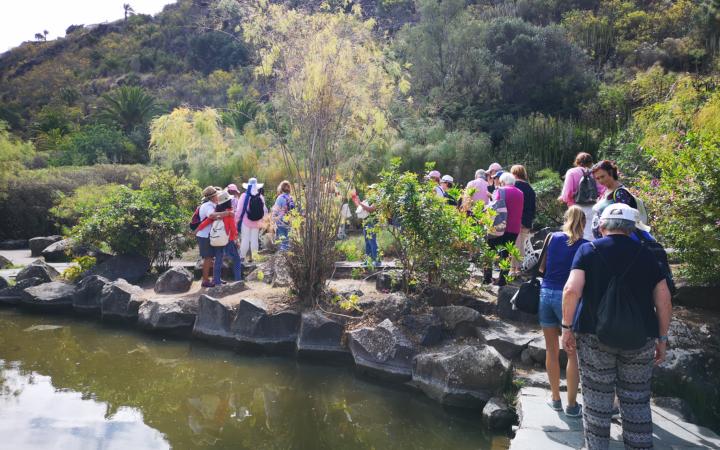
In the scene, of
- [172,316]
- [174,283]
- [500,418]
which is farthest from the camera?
[174,283]

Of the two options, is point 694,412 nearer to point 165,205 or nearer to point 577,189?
point 577,189

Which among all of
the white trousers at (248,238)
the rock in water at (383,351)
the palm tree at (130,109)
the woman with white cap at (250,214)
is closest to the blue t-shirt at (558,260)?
the rock in water at (383,351)

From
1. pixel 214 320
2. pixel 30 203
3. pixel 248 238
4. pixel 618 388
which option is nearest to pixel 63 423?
pixel 214 320

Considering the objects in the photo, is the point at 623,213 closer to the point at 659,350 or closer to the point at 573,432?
the point at 659,350

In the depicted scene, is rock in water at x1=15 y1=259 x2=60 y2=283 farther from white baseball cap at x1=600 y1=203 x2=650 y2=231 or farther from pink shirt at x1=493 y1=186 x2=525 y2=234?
white baseball cap at x1=600 y1=203 x2=650 y2=231

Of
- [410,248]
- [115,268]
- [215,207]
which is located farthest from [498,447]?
[115,268]

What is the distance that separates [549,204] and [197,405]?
28.1 ft

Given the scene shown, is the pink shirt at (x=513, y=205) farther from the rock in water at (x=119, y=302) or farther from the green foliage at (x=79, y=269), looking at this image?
the green foliage at (x=79, y=269)

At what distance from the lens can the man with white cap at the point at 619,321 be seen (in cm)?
304

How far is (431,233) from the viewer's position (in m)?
6.57

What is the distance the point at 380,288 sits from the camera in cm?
755

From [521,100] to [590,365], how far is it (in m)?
20.3

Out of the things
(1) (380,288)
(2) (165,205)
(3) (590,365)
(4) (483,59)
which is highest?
(4) (483,59)

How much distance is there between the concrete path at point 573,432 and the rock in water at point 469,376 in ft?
1.95
